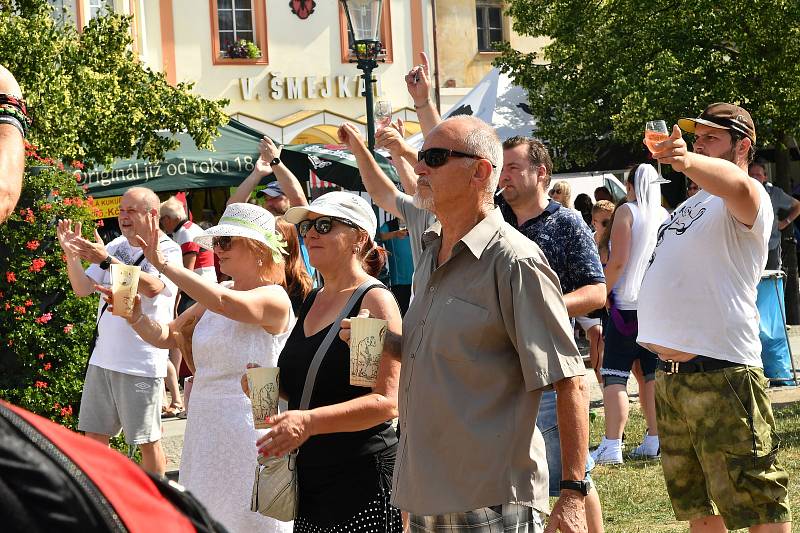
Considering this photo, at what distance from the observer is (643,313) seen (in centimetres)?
487

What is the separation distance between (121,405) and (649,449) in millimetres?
3617

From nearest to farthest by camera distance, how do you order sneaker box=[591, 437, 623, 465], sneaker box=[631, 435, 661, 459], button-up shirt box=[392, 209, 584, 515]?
button-up shirt box=[392, 209, 584, 515]
sneaker box=[591, 437, 623, 465]
sneaker box=[631, 435, 661, 459]

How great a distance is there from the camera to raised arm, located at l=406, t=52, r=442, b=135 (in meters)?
5.79

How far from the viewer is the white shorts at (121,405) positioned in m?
7.14

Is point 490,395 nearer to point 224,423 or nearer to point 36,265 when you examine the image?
point 224,423

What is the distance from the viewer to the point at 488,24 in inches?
1203

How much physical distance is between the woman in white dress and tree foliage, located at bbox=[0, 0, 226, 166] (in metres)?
6.12

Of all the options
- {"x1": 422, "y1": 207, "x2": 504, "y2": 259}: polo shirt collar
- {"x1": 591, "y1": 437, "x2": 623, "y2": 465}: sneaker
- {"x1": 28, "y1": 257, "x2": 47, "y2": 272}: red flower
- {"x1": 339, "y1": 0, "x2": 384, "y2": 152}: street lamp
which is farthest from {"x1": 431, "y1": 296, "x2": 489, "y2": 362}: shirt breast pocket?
{"x1": 339, "y1": 0, "x2": 384, "y2": 152}: street lamp

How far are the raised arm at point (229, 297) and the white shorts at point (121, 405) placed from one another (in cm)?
235

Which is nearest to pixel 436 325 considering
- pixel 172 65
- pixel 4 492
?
pixel 4 492

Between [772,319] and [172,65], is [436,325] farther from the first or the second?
[172,65]

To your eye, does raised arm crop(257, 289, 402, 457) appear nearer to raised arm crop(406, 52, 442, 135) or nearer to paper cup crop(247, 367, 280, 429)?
paper cup crop(247, 367, 280, 429)

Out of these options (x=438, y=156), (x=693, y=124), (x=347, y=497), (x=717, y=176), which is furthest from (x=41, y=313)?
(x=717, y=176)

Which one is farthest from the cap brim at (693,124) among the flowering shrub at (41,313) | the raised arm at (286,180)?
the flowering shrub at (41,313)
